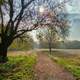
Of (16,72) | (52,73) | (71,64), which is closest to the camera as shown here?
(52,73)

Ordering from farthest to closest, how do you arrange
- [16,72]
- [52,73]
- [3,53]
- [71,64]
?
[71,64] < [3,53] < [16,72] < [52,73]

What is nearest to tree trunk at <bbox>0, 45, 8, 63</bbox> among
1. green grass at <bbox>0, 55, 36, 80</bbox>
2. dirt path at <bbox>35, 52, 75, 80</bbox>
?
green grass at <bbox>0, 55, 36, 80</bbox>

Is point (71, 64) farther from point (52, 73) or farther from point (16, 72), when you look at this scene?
point (16, 72)

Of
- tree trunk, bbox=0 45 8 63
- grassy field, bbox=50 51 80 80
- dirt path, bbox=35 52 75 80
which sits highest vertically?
tree trunk, bbox=0 45 8 63

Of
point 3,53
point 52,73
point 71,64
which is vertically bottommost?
point 71,64

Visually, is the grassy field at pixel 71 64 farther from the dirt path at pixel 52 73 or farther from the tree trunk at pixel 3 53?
the tree trunk at pixel 3 53

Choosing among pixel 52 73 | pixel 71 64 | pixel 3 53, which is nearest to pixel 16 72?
pixel 52 73

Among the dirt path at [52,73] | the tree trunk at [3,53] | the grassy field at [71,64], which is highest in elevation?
the tree trunk at [3,53]

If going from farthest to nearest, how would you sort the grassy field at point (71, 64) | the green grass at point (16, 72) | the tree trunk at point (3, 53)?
the tree trunk at point (3, 53) < the grassy field at point (71, 64) < the green grass at point (16, 72)

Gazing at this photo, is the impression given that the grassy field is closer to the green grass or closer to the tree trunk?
the green grass

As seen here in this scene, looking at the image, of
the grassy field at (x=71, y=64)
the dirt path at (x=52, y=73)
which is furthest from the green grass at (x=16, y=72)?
the grassy field at (x=71, y=64)

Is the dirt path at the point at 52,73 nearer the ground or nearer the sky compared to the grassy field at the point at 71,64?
nearer the sky

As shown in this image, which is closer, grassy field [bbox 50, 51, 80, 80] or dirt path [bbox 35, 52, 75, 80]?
dirt path [bbox 35, 52, 75, 80]

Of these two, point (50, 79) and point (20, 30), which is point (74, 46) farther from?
point (50, 79)
